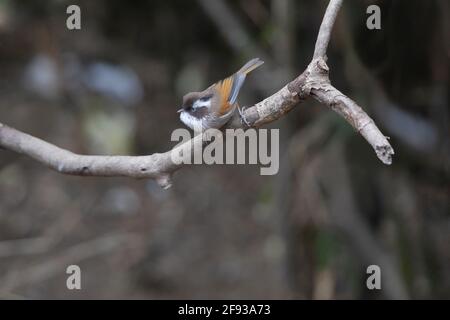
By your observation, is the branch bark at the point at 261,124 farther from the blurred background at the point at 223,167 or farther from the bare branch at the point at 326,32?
the blurred background at the point at 223,167

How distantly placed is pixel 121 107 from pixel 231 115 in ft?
14.8

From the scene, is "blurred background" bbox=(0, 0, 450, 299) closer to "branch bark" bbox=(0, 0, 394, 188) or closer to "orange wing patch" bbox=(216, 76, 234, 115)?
"orange wing patch" bbox=(216, 76, 234, 115)

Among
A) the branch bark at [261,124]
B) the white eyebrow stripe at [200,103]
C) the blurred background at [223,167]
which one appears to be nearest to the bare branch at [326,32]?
the branch bark at [261,124]

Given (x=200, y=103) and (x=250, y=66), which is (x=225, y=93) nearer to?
(x=200, y=103)

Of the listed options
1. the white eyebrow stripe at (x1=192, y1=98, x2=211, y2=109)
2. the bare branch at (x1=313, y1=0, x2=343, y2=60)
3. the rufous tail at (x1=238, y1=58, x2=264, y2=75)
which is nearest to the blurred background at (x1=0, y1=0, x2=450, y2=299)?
the rufous tail at (x1=238, y1=58, x2=264, y2=75)

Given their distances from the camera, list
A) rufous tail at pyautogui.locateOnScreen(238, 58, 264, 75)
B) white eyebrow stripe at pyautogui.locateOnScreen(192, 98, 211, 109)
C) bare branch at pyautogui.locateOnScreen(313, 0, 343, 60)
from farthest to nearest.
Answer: rufous tail at pyautogui.locateOnScreen(238, 58, 264, 75) < white eyebrow stripe at pyautogui.locateOnScreen(192, 98, 211, 109) < bare branch at pyautogui.locateOnScreen(313, 0, 343, 60)

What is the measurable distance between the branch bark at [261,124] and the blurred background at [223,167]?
1.88 m

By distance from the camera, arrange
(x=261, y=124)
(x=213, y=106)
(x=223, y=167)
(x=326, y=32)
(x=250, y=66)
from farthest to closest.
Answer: (x=223, y=167)
(x=250, y=66)
(x=213, y=106)
(x=261, y=124)
(x=326, y=32)

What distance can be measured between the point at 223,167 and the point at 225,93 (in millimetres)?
4375

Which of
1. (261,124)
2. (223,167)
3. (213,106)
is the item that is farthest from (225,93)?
(223,167)

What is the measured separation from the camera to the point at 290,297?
4984 mm

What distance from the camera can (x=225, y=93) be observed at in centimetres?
260

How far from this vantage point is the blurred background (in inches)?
181

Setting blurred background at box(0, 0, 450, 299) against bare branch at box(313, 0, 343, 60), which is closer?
bare branch at box(313, 0, 343, 60)
